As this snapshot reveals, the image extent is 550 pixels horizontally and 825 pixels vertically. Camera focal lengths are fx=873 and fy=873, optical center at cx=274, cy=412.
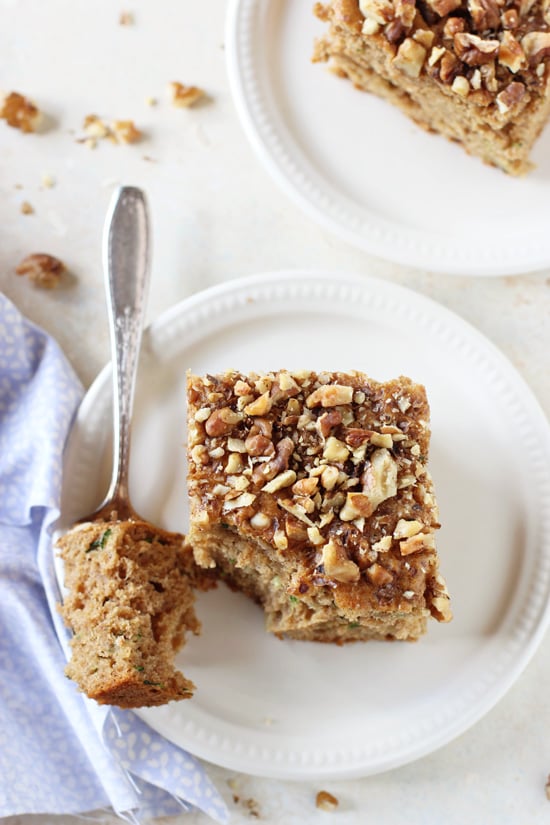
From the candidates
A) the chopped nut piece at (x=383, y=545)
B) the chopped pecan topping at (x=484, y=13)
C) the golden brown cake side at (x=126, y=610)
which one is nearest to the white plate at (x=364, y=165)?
the chopped pecan topping at (x=484, y=13)

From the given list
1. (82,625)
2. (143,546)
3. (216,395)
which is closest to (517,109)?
(216,395)

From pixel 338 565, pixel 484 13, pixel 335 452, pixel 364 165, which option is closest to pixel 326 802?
pixel 338 565

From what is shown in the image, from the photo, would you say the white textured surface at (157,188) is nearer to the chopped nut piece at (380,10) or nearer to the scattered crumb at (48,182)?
the scattered crumb at (48,182)

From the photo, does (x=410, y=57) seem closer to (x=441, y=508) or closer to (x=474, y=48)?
(x=474, y=48)

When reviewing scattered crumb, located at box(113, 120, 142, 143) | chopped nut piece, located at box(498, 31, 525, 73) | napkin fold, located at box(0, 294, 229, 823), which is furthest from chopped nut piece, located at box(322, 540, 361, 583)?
scattered crumb, located at box(113, 120, 142, 143)

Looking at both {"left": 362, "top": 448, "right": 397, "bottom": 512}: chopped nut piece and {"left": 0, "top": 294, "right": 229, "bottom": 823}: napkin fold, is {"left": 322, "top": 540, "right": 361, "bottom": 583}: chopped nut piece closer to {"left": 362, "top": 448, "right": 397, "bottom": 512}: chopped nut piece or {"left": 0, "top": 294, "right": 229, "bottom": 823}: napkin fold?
{"left": 362, "top": 448, "right": 397, "bottom": 512}: chopped nut piece

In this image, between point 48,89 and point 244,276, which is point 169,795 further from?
point 48,89
